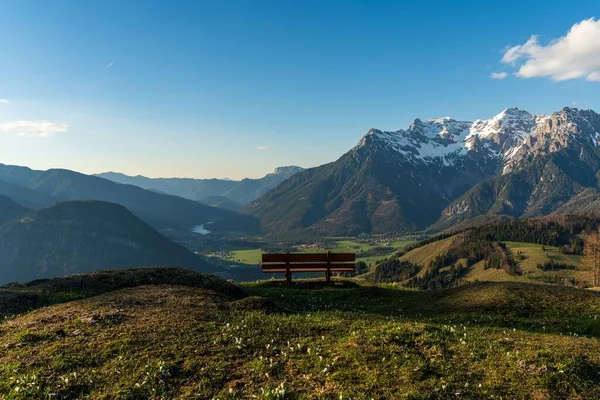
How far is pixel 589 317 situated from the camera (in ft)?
70.7

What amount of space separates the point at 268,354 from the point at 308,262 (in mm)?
23725

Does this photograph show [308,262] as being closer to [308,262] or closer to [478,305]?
[308,262]

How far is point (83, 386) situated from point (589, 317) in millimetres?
26447

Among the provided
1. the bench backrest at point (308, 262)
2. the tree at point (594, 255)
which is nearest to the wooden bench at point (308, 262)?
the bench backrest at point (308, 262)

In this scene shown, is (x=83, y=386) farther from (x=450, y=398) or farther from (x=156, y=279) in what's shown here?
(x=156, y=279)

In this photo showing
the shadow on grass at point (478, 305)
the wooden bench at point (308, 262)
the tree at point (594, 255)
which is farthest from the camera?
the tree at point (594, 255)

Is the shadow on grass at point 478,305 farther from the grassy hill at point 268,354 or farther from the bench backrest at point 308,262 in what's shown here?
the bench backrest at point 308,262

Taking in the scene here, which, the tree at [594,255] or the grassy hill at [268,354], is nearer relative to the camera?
the grassy hill at [268,354]

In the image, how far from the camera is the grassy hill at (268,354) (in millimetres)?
10727

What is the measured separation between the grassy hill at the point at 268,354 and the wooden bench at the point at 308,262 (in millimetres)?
14714

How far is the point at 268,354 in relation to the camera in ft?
43.0

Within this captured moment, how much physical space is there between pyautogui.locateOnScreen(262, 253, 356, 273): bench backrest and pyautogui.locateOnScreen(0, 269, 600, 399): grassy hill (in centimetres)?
1469

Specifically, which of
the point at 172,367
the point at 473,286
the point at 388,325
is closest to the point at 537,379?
the point at 388,325

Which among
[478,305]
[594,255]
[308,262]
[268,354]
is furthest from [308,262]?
[594,255]
